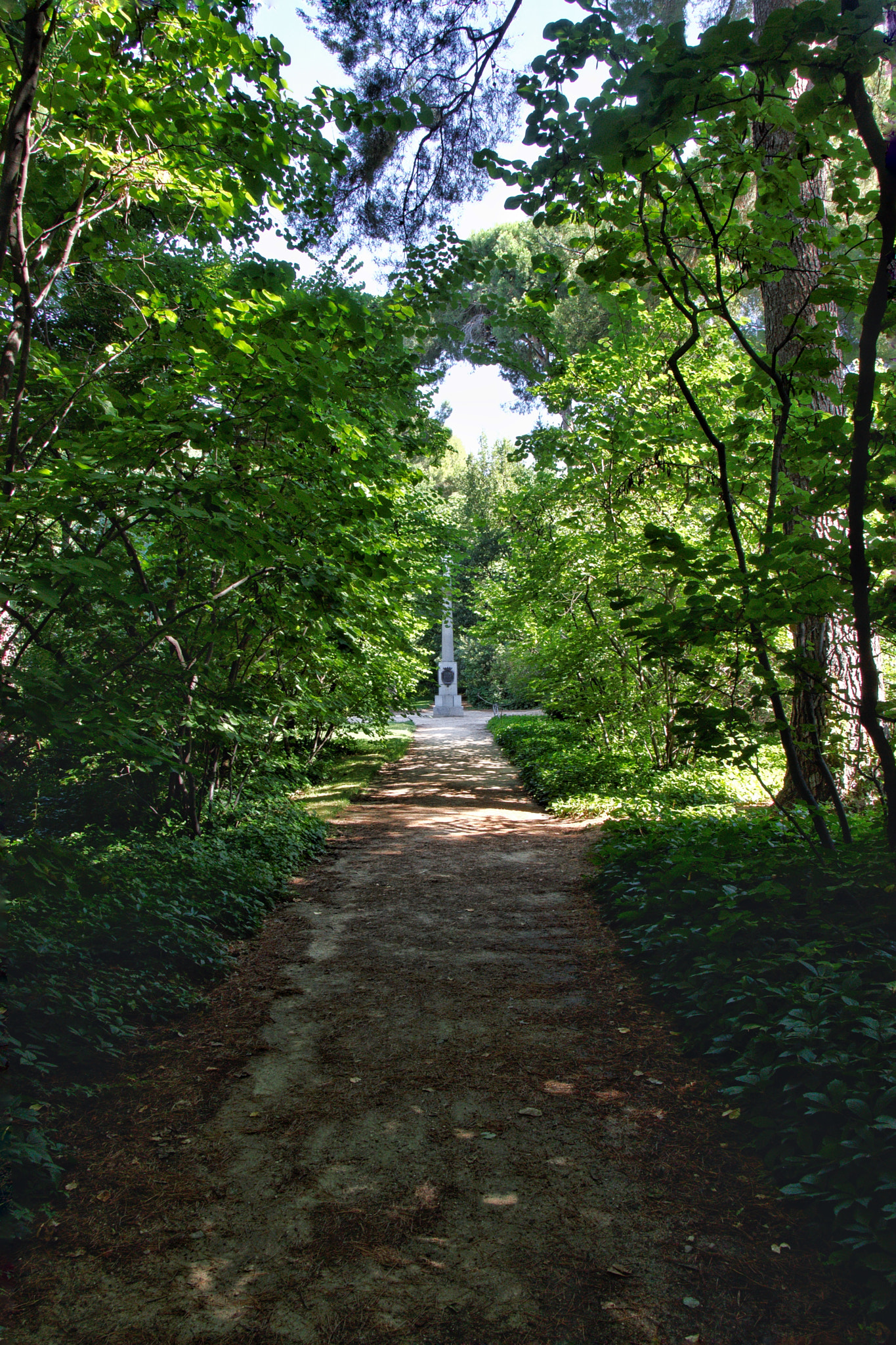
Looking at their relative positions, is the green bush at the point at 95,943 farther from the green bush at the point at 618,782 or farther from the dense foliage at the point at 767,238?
the green bush at the point at 618,782

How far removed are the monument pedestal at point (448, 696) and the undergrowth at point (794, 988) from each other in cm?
2700

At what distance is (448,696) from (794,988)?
31.2m

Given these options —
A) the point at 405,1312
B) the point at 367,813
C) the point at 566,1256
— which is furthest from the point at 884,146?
the point at 367,813

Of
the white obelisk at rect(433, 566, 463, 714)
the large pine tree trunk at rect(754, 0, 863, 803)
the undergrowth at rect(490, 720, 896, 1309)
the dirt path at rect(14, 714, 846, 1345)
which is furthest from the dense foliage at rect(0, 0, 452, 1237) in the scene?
the white obelisk at rect(433, 566, 463, 714)

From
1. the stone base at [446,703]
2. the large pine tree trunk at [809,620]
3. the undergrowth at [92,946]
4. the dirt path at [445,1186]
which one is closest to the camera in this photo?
the dirt path at [445,1186]

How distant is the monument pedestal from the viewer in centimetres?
3309

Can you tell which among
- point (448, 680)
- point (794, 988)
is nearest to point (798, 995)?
point (794, 988)

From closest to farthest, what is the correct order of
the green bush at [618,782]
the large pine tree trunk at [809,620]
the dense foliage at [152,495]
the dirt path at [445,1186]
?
the dirt path at [445,1186], the dense foliage at [152,495], the large pine tree trunk at [809,620], the green bush at [618,782]

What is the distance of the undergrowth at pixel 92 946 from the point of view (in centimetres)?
273

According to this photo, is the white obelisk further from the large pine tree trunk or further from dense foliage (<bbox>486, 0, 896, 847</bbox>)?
dense foliage (<bbox>486, 0, 896, 847</bbox>)

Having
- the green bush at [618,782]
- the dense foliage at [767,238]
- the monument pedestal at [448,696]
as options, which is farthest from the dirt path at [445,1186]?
the monument pedestal at [448,696]

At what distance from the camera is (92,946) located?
151 inches

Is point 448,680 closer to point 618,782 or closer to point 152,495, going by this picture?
point 618,782

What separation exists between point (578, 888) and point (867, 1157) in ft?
14.0
